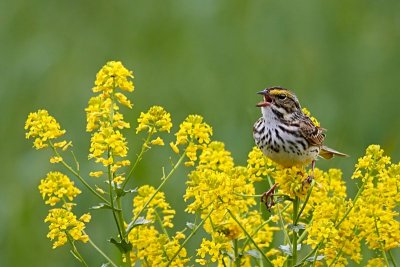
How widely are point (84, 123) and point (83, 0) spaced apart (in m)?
1.62

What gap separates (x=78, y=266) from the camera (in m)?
5.85

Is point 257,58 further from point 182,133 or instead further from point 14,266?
point 182,133

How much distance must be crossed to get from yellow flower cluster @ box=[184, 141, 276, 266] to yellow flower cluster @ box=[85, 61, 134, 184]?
11.4 inches

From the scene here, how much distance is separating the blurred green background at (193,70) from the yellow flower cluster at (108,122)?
1.46 metres

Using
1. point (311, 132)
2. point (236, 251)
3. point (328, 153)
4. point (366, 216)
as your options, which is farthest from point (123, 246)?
point (328, 153)

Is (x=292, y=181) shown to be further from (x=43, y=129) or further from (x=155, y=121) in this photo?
(x=43, y=129)

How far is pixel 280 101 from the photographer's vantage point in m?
5.07

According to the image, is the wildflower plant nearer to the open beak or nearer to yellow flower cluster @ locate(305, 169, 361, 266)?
yellow flower cluster @ locate(305, 169, 361, 266)

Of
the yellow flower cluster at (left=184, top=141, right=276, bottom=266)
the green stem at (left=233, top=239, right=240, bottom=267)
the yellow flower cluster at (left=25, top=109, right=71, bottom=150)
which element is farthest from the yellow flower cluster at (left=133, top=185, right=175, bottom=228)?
the yellow flower cluster at (left=25, top=109, right=71, bottom=150)

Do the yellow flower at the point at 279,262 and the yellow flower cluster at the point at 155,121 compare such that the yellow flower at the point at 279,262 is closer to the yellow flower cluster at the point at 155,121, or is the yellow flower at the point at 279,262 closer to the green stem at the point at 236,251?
the green stem at the point at 236,251

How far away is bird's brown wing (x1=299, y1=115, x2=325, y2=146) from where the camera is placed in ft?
16.0

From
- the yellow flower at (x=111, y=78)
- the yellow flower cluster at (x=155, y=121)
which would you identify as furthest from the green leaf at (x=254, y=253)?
the yellow flower at (x=111, y=78)

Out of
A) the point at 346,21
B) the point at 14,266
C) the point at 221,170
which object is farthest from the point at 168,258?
the point at 346,21

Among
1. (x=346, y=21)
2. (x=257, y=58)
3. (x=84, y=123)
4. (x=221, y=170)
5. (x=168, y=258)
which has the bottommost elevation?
(x=168, y=258)
